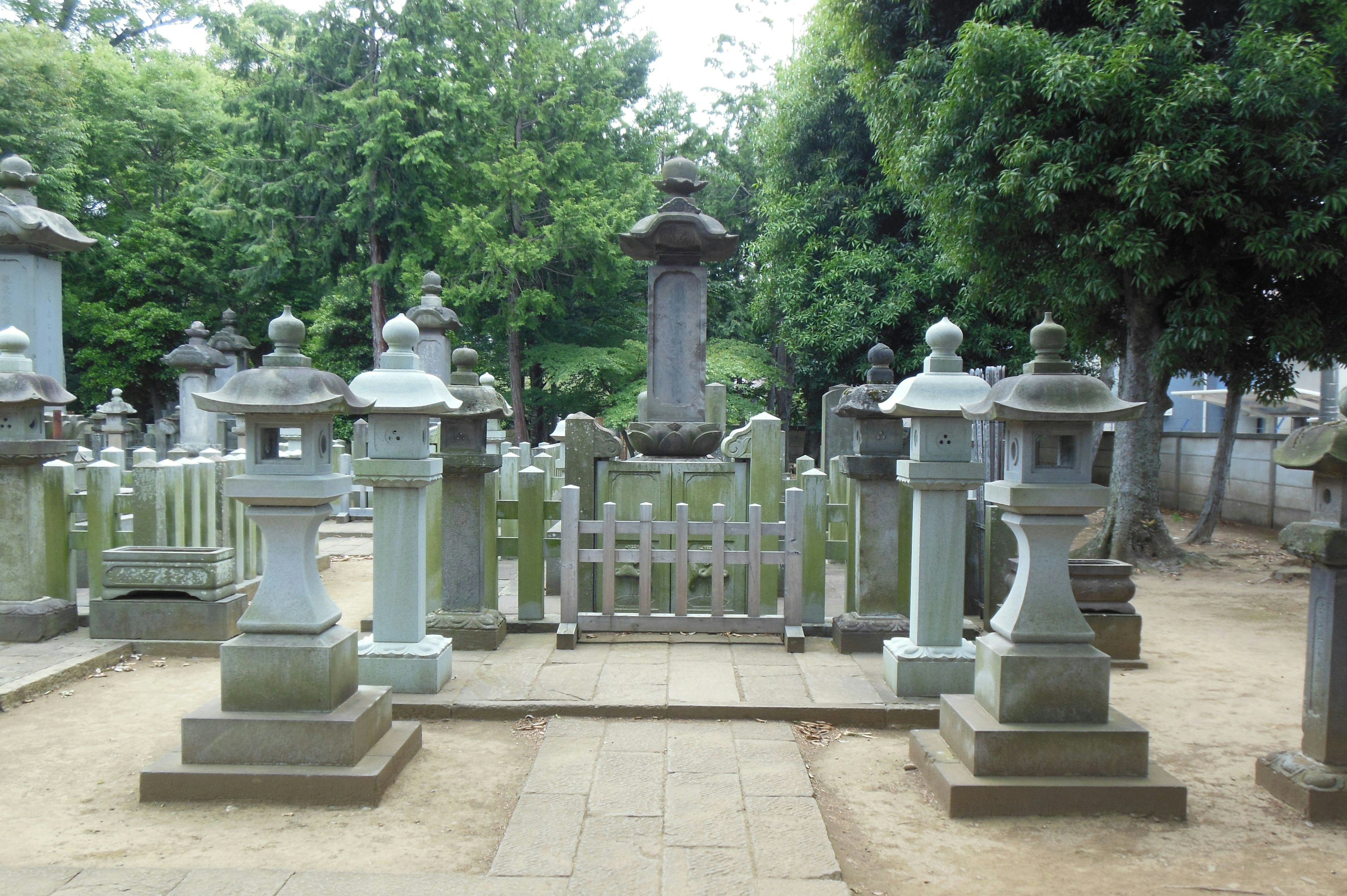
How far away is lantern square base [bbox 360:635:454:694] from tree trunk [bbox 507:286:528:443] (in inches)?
601

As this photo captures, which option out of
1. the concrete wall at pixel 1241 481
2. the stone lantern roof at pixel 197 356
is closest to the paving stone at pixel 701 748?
the concrete wall at pixel 1241 481

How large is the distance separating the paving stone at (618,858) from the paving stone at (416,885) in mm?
109

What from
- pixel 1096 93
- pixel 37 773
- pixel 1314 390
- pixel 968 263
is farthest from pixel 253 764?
pixel 1314 390

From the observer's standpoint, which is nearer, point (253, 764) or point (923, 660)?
point (253, 764)

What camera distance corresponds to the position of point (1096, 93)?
8.65 m

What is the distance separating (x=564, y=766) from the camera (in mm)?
4039

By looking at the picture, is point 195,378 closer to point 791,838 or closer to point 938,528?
point 938,528

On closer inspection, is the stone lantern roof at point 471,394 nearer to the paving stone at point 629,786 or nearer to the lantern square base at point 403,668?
the lantern square base at point 403,668

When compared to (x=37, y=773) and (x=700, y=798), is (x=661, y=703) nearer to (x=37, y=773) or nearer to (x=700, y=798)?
(x=700, y=798)

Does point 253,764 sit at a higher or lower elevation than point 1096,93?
lower

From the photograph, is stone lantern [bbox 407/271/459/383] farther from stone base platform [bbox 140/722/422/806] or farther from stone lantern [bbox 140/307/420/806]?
stone base platform [bbox 140/722/422/806]

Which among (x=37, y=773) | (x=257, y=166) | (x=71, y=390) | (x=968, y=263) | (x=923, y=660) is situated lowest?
(x=37, y=773)

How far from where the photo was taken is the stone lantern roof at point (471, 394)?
5684mm

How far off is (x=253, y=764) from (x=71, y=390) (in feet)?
83.5
